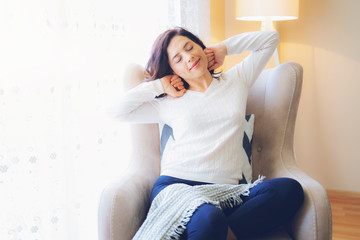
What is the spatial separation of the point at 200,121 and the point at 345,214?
1.51 metres

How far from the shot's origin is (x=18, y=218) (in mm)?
1301

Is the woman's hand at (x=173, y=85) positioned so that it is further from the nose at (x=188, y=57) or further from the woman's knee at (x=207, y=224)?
the woman's knee at (x=207, y=224)

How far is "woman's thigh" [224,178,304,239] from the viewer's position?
1343 mm

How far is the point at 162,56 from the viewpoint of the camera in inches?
64.7

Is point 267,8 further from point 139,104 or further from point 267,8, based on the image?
point 139,104

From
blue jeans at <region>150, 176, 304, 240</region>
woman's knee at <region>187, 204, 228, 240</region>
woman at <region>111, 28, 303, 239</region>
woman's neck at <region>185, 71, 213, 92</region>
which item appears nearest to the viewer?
woman's knee at <region>187, 204, 228, 240</region>

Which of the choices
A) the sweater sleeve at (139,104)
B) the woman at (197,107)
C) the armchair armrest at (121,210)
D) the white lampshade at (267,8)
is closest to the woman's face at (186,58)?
the woman at (197,107)

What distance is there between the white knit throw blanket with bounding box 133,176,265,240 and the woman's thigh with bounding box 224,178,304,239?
6 centimetres

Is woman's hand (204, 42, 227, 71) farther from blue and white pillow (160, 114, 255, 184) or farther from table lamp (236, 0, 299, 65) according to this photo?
table lamp (236, 0, 299, 65)

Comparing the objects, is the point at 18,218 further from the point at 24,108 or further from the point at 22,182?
the point at 24,108

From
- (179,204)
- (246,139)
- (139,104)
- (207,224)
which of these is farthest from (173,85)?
(207,224)

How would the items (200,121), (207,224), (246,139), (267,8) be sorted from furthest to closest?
(267,8)
(246,139)
(200,121)
(207,224)

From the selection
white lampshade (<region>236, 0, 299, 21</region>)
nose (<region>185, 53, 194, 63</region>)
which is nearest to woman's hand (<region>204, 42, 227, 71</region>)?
nose (<region>185, 53, 194, 63</region>)

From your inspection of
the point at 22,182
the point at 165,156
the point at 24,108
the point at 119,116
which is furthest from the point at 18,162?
the point at 165,156
